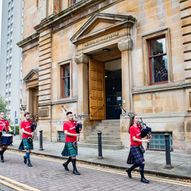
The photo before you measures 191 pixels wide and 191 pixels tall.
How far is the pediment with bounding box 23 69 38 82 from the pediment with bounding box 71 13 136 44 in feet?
18.5

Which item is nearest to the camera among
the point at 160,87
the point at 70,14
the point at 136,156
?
the point at 136,156

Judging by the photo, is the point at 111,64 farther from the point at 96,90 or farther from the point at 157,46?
the point at 157,46

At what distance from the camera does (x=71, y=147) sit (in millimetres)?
8539

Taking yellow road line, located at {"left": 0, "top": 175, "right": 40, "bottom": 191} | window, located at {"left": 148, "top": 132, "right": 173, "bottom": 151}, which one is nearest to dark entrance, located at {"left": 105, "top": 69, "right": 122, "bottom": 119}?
window, located at {"left": 148, "top": 132, "right": 173, "bottom": 151}

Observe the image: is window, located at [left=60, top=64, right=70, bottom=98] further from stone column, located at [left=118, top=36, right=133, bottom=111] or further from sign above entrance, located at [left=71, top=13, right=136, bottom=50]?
stone column, located at [left=118, top=36, right=133, bottom=111]

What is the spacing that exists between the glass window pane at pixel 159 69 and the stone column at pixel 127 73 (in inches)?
47.1

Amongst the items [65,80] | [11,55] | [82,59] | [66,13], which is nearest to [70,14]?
[66,13]

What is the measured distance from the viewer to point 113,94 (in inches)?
733

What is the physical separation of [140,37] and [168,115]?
14.0ft

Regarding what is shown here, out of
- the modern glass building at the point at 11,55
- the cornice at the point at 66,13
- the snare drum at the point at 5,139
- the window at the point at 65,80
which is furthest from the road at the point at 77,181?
the modern glass building at the point at 11,55

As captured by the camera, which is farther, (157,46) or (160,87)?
(157,46)

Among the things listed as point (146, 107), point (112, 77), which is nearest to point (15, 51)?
point (112, 77)

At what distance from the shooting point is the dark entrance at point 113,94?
60.2 ft

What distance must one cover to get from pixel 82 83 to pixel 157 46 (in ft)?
17.6
